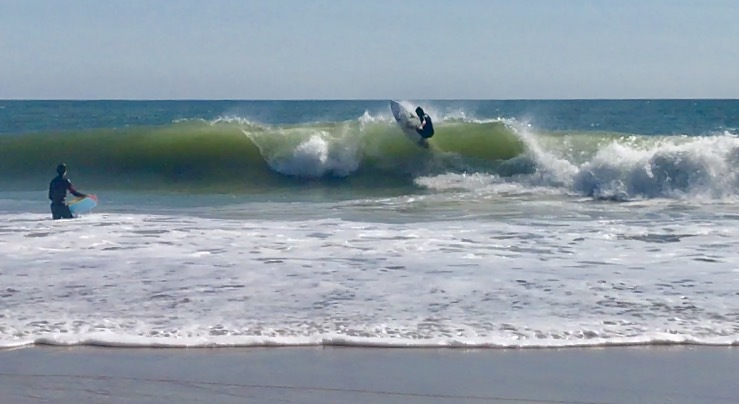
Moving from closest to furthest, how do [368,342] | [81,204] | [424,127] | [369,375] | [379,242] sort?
[369,375]
[368,342]
[379,242]
[81,204]
[424,127]

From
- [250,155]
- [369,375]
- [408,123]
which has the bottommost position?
[369,375]

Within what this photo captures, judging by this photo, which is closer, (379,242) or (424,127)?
(379,242)

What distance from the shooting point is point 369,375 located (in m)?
6.05

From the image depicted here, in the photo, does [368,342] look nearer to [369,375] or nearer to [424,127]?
[369,375]

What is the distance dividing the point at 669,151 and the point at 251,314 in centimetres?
1347

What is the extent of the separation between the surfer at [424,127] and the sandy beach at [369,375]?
17.1 m

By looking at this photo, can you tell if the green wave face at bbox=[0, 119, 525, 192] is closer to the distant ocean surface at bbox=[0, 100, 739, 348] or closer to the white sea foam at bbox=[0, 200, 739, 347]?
the distant ocean surface at bbox=[0, 100, 739, 348]

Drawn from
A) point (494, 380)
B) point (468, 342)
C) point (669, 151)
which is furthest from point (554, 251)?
point (669, 151)

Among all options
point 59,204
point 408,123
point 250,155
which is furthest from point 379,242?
point 250,155

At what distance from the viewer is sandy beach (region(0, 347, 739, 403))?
5613 mm

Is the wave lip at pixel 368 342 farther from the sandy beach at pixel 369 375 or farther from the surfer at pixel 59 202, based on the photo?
the surfer at pixel 59 202

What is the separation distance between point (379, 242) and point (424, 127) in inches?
495

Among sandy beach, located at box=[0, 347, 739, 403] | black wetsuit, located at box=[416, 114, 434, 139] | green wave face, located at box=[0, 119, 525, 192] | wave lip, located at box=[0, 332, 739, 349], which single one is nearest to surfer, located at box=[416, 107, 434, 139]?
black wetsuit, located at box=[416, 114, 434, 139]

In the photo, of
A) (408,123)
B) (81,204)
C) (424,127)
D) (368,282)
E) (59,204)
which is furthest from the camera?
(408,123)
